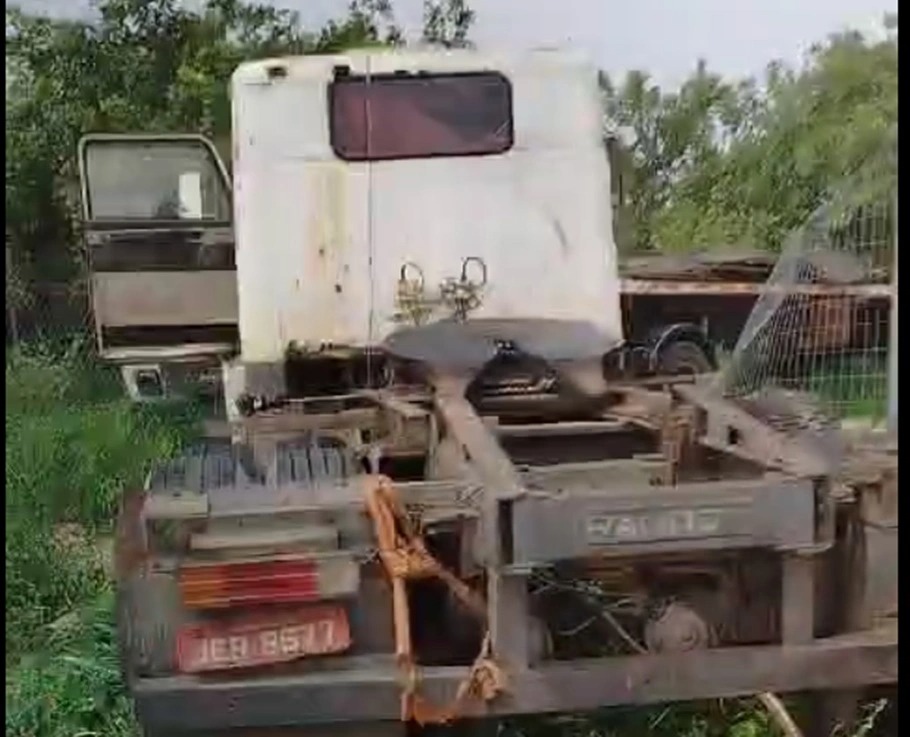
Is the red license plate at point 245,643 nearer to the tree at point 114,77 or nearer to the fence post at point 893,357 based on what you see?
the tree at point 114,77

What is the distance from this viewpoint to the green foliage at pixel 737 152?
1660 millimetres

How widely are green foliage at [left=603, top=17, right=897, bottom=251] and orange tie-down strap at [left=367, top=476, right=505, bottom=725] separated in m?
0.36

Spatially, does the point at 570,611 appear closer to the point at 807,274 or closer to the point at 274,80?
the point at 807,274

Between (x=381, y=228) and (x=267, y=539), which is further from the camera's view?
(x=381, y=228)

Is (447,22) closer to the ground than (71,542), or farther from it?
farther from it

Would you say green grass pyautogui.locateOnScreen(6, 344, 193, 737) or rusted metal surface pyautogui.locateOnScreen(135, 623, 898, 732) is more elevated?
green grass pyautogui.locateOnScreen(6, 344, 193, 737)

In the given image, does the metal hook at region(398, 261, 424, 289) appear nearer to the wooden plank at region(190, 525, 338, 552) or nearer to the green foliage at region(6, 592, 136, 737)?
the wooden plank at region(190, 525, 338, 552)

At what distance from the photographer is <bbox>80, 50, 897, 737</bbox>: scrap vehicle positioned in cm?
157

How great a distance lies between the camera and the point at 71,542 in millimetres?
1631

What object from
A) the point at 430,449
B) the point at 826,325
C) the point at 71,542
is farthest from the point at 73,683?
the point at 826,325

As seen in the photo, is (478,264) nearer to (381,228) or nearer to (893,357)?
(381,228)

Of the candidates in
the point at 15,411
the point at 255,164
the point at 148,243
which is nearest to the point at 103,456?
the point at 15,411

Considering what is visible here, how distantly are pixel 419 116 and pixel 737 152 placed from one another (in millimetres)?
309

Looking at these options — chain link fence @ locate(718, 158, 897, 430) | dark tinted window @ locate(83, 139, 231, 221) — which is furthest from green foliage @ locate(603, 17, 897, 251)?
dark tinted window @ locate(83, 139, 231, 221)
